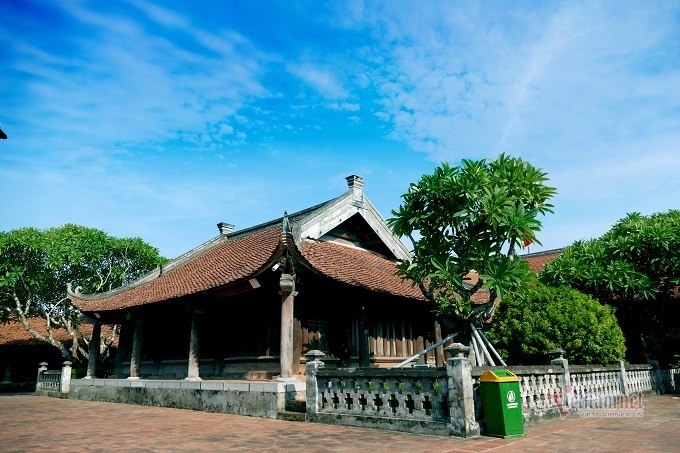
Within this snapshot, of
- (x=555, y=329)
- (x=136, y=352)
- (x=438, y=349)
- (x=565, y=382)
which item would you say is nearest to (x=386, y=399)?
(x=565, y=382)

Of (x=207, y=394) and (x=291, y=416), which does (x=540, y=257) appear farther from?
(x=291, y=416)

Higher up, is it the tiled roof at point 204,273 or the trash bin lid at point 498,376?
the tiled roof at point 204,273

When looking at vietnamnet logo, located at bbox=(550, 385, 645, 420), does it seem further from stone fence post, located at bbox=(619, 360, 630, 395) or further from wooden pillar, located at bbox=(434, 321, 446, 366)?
wooden pillar, located at bbox=(434, 321, 446, 366)

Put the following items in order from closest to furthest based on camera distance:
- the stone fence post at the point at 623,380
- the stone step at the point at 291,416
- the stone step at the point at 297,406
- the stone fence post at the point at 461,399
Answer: the stone fence post at the point at 461,399
the stone step at the point at 291,416
the stone step at the point at 297,406
the stone fence post at the point at 623,380

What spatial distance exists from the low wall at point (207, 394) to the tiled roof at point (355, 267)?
9.63ft

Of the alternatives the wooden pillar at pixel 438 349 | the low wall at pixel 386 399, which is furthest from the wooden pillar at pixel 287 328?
the wooden pillar at pixel 438 349

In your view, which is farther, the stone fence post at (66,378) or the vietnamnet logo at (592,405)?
the stone fence post at (66,378)

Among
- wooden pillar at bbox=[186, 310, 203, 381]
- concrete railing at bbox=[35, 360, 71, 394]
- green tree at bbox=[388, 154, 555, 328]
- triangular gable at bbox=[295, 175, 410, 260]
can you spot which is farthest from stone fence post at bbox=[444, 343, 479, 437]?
concrete railing at bbox=[35, 360, 71, 394]

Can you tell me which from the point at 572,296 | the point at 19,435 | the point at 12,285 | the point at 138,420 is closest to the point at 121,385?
the point at 138,420

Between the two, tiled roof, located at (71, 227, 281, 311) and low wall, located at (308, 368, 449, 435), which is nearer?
low wall, located at (308, 368, 449, 435)

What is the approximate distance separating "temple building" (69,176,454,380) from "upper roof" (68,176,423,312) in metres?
0.05

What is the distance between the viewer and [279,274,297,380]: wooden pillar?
33.8 feet

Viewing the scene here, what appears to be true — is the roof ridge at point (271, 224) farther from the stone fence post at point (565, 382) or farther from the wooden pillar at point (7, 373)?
the wooden pillar at point (7, 373)

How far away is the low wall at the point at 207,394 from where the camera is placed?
1004 centimetres
